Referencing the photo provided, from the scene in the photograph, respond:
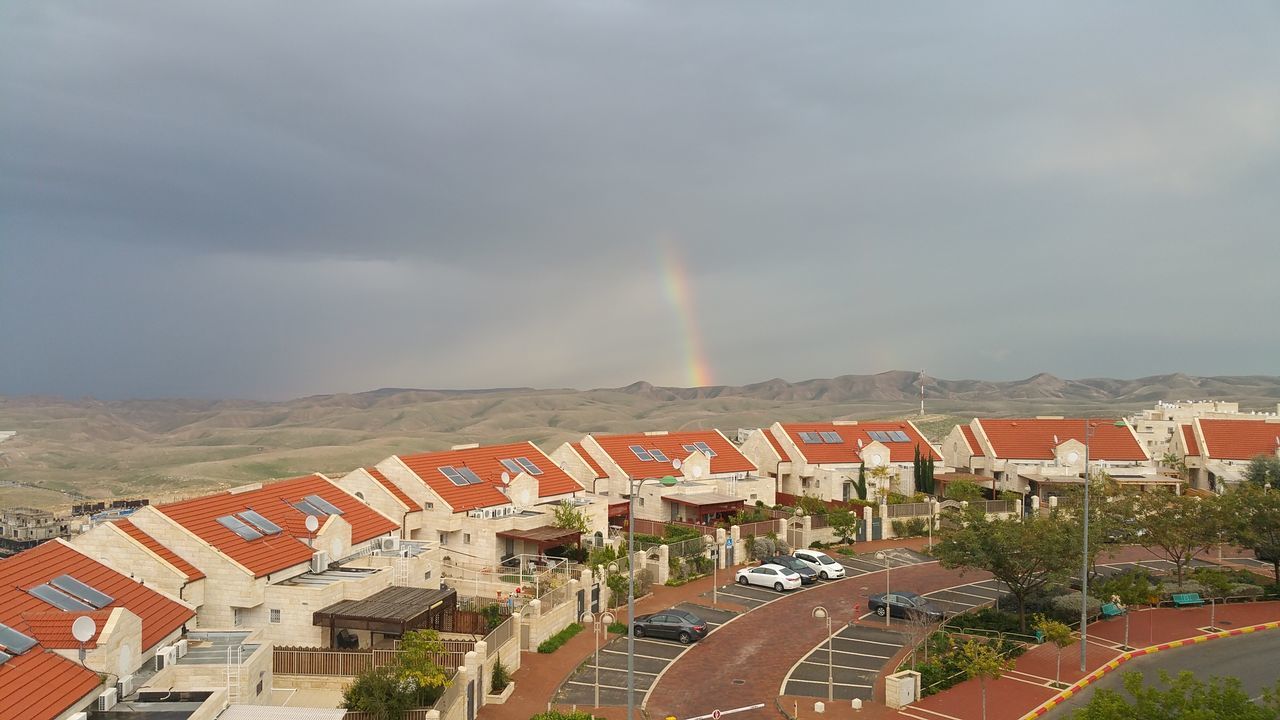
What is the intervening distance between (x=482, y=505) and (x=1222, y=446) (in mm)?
65673

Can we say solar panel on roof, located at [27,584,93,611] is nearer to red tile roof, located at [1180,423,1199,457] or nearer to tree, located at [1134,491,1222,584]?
tree, located at [1134,491,1222,584]

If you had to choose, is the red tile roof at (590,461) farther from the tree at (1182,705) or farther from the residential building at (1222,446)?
the residential building at (1222,446)

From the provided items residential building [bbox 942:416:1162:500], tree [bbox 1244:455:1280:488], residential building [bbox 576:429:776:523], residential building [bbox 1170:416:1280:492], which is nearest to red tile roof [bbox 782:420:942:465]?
residential building [bbox 942:416:1162:500]

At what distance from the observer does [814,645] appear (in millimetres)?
38438

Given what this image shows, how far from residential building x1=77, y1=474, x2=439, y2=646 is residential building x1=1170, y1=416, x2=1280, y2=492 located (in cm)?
6870

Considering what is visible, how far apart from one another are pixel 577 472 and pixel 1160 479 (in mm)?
46769

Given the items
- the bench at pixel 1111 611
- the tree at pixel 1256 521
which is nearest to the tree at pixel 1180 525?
the tree at pixel 1256 521

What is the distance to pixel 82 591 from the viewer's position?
2869cm

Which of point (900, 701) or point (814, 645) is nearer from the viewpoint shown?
point (900, 701)

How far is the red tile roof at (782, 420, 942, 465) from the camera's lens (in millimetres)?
72812

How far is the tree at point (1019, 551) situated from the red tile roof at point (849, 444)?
30505mm

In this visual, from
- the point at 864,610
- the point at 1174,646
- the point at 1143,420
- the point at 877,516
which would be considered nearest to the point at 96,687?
the point at 864,610

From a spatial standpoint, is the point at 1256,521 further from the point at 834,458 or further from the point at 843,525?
the point at 834,458

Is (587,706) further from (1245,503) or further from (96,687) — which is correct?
(1245,503)
